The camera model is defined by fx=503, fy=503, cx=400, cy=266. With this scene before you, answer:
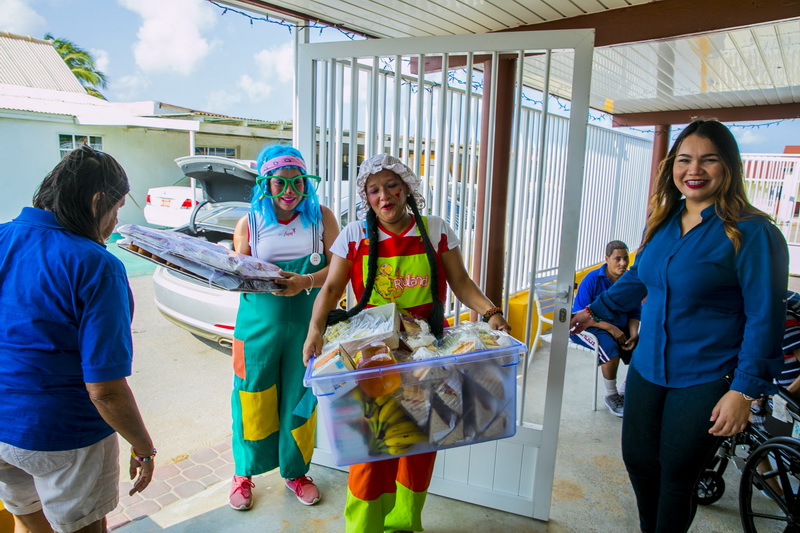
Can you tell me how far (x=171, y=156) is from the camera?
14.3 meters

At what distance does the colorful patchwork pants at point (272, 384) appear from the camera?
2.35m

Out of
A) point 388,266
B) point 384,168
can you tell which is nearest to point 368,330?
point 388,266

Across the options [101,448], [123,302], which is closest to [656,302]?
[123,302]

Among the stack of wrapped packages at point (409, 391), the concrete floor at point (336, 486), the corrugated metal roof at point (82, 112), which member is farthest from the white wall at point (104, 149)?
the stack of wrapped packages at point (409, 391)

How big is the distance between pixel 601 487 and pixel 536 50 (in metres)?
2.34

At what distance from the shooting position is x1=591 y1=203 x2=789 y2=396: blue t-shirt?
5.05 feet

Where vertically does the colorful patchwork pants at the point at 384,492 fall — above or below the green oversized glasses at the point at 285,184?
below

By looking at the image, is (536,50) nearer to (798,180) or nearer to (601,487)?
(601,487)

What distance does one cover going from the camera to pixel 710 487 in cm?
262

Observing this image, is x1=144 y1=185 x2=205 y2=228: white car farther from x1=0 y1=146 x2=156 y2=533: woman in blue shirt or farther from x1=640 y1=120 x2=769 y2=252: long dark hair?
x1=640 y1=120 x2=769 y2=252: long dark hair

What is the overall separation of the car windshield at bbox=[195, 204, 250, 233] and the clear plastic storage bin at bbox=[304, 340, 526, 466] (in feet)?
11.3

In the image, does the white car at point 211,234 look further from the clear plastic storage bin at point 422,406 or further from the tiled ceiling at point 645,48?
the clear plastic storage bin at point 422,406

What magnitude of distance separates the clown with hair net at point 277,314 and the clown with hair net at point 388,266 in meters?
0.37

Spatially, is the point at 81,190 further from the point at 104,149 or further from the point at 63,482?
the point at 104,149
